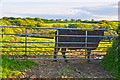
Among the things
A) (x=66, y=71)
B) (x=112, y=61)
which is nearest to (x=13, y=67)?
(x=66, y=71)

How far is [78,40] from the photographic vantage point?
6.97m

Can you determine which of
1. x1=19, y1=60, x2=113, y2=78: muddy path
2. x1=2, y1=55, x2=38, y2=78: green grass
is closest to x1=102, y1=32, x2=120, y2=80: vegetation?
x1=19, y1=60, x2=113, y2=78: muddy path

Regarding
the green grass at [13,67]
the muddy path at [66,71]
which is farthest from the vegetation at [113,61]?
the green grass at [13,67]

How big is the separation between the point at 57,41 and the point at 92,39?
1513mm

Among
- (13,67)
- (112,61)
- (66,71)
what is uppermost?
(112,61)

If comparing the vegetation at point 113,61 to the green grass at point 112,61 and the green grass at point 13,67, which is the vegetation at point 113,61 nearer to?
the green grass at point 112,61

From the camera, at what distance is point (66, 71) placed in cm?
554

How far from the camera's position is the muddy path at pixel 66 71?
5262 mm

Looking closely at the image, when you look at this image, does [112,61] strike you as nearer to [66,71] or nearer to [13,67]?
[66,71]

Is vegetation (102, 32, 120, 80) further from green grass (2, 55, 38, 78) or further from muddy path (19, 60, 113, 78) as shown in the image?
green grass (2, 55, 38, 78)

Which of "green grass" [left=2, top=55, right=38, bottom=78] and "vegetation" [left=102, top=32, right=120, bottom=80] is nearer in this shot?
"green grass" [left=2, top=55, right=38, bottom=78]

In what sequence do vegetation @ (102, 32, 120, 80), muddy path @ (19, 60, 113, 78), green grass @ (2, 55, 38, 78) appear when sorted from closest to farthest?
green grass @ (2, 55, 38, 78)
muddy path @ (19, 60, 113, 78)
vegetation @ (102, 32, 120, 80)

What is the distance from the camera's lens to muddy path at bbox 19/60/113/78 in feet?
17.3

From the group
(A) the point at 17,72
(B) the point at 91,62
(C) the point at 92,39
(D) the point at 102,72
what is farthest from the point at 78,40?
(A) the point at 17,72
